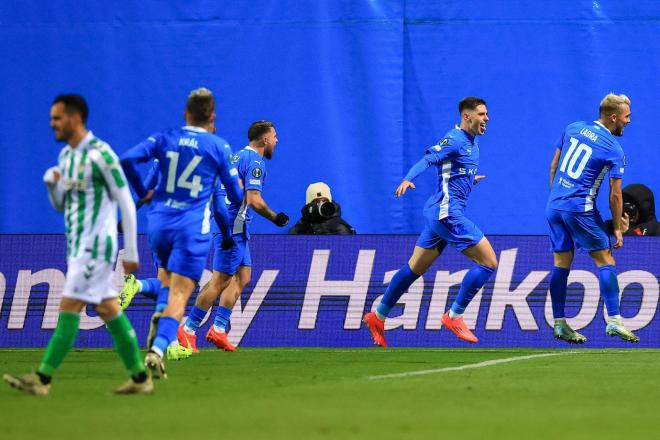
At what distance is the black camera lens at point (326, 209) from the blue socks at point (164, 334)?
18.8 feet

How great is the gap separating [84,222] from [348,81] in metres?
9.09

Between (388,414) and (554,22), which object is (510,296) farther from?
(388,414)

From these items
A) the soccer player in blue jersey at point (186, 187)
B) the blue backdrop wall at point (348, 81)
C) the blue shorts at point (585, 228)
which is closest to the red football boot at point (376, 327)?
the blue shorts at point (585, 228)

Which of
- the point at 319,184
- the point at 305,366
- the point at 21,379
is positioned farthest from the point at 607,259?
the point at 21,379

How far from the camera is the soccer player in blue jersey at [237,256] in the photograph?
480 inches

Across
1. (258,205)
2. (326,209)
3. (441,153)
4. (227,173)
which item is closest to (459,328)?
(441,153)

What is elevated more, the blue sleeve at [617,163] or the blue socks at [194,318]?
the blue sleeve at [617,163]

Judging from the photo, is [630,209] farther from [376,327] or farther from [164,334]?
[164,334]

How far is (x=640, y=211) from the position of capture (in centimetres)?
1484

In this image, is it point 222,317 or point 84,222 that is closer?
point 84,222

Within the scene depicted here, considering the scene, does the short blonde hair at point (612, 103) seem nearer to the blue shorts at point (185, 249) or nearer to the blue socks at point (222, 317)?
the blue socks at point (222, 317)

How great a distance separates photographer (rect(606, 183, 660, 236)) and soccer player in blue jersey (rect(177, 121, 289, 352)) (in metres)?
4.13

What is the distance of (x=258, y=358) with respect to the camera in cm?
1179

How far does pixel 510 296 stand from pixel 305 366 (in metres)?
3.57
